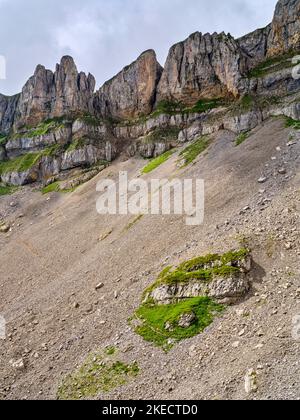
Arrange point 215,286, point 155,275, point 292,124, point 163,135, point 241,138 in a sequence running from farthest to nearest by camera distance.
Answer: point 163,135
point 241,138
point 292,124
point 155,275
point 215,286

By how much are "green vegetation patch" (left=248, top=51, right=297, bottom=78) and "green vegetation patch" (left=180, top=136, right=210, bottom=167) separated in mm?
23431

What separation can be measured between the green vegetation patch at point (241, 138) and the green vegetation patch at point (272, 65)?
77.2 ft

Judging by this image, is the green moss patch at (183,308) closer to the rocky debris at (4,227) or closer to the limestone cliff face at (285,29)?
the rocky debris at (4,227)

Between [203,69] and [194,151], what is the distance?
3795cm

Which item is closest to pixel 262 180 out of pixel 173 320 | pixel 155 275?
pixel 155 275

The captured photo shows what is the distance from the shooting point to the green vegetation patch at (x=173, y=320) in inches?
964

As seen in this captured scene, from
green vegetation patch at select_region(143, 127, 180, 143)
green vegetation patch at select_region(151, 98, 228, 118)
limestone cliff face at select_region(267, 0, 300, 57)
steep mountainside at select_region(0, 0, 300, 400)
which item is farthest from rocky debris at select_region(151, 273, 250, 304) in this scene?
limestone cliff face at select_region(267, 0, 300, 57)

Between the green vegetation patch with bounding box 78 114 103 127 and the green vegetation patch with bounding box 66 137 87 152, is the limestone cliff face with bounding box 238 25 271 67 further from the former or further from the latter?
the green vegetation patch with bounding box 66 137 87 152

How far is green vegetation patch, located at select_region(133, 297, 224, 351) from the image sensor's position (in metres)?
24.5

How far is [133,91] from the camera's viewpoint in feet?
370

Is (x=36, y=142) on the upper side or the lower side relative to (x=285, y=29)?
lower

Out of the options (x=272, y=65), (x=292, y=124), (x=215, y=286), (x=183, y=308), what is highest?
(x=272, y=65)

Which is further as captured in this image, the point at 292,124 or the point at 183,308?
the point at 292,124

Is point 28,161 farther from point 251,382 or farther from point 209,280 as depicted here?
point 251,382
